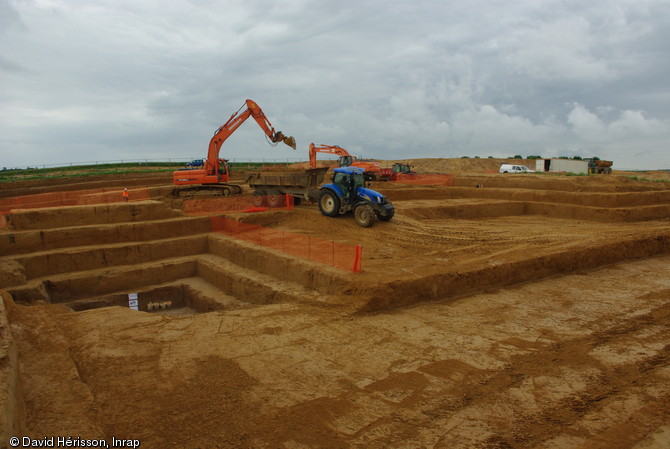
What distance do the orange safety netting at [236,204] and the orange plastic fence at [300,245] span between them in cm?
219

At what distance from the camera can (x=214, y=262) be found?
13.6 meters

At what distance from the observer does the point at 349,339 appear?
6.89 meters

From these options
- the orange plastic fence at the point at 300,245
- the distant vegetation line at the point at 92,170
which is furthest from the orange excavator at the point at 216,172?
the distant vegetation line at the point at 92,170

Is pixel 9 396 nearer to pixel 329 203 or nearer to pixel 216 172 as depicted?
pixel 329 203

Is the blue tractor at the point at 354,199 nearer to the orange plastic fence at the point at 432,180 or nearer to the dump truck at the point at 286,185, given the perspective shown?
the dump truck at the point at 286,185

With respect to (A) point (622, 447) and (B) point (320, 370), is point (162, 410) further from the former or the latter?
(A) point (622, 447)

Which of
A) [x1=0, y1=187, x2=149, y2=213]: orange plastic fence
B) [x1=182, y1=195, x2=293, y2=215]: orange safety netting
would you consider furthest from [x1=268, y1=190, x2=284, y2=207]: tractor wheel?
[x1=0, y1=187, x2=149, y2=213]: orange plastic fence

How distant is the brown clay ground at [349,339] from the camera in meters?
4.48

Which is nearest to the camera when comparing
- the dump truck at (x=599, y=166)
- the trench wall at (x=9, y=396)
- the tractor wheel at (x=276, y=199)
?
the trench wall at (x=9, y=396)

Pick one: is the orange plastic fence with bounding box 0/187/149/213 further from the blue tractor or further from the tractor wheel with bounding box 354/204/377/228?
the tractor wheel with bounding box 354/204/377/228

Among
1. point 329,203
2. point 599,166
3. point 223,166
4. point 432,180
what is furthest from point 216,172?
point 599,166

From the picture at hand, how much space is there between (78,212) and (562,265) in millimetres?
14897

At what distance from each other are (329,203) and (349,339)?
30.5 ft


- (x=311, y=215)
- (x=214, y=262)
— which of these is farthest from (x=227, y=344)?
(x=311, y=215)
